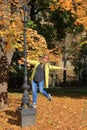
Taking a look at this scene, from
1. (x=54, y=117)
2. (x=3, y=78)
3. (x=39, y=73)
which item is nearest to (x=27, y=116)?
(x=54, y=117)

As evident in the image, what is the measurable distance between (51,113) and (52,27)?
632 inches

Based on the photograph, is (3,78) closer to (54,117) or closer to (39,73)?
(39,73)

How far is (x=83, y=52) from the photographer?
4084 cm

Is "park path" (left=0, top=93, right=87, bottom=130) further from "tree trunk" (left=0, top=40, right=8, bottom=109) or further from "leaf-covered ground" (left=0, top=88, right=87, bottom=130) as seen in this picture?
"tree trunk" (left=0, top=40, right=8, bottom=109)

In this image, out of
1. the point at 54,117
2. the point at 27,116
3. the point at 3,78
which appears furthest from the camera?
the point at 3,78

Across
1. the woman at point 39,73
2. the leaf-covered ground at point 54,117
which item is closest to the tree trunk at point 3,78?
the leaf-covered ground at point 54,117

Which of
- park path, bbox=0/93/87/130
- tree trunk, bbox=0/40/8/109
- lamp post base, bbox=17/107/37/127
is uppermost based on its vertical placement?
tree trunk, bbox=0/40/8/109

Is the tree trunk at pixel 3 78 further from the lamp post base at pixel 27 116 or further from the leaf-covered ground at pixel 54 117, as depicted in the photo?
the lamp post base at pixel 27 116

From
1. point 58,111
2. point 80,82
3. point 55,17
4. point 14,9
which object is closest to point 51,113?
point 58,111

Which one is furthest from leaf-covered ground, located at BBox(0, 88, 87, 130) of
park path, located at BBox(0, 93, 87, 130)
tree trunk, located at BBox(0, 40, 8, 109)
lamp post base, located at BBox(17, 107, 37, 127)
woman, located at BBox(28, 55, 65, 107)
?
woman, located at BBox(28, 55, 65, 107)

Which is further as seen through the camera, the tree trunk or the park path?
the tree trunk

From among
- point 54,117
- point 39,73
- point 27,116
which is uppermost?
point 39,73

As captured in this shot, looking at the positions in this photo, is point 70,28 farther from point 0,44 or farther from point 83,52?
point 0,44

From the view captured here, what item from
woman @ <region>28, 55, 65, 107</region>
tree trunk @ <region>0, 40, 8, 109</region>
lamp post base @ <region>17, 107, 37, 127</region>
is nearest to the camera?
lamp post base @ <region>17, 107, 37, 127</region>
